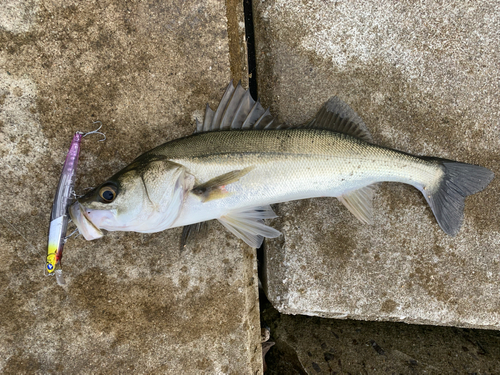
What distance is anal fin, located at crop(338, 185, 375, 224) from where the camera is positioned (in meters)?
2.11

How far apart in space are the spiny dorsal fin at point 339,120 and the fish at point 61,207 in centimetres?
161

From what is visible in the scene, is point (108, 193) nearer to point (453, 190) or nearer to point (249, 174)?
point (249, 174)

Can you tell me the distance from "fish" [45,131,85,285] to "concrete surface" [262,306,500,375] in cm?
181

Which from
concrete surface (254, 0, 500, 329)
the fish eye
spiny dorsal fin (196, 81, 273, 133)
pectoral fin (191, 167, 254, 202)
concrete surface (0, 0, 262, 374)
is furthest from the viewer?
concrete surface (254, 0, 500, 329)

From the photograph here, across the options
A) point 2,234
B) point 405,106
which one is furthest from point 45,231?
point 405,106

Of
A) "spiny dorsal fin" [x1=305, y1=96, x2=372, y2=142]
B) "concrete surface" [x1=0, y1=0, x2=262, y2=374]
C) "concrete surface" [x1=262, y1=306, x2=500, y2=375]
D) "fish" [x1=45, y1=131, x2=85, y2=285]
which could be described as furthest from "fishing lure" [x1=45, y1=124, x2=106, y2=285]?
"concrete surface" [x1=262, y1=306, x2=500, y2=375]

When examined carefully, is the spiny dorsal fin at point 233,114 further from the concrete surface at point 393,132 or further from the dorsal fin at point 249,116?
the concrete surface at point 393,132

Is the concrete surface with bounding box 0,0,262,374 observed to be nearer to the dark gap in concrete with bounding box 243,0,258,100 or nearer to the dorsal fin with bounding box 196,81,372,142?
the dark gap in concrete with bounding box 243,0,258,100

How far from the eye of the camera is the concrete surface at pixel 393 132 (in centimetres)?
230

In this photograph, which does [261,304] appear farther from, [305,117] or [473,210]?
[473,210]

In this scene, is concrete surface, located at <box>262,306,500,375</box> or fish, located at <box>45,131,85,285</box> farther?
concrete surface, located at <box>262,306,500,375</box>

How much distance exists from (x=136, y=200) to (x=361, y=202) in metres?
1.54

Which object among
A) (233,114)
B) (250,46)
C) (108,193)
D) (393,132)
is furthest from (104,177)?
(393,132)

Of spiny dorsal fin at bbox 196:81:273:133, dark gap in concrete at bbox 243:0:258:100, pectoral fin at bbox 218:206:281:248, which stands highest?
dark gap in concrete at bbox 243:0:258:100
